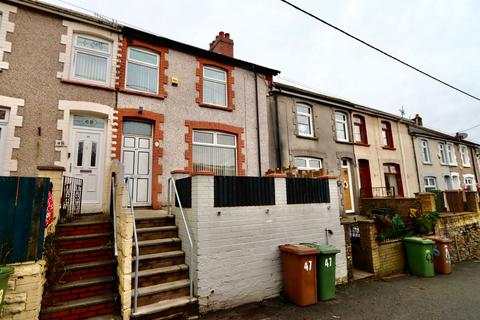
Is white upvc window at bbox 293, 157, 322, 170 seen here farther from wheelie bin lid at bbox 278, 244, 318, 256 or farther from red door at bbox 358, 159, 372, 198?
wheelie bin lid at bbox 278, 244, 318, 256

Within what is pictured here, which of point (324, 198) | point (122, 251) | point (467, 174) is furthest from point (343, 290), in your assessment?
point (467, 174)

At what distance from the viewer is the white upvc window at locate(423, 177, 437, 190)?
1581 cm

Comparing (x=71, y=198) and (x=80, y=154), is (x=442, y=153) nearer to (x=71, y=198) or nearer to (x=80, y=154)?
(x=80, y=154)

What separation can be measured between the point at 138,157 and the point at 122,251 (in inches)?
164

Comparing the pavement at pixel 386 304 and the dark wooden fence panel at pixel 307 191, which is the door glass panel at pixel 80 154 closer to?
the pavement at pixel 386 304

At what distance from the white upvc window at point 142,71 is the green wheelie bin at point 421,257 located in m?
9.41

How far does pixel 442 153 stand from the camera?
17.9 meters

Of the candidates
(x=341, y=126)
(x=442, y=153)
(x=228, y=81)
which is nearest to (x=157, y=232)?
(x=228, y=81)

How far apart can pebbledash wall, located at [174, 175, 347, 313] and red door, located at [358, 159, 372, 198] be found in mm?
8533

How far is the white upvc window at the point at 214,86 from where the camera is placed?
927 centimetres

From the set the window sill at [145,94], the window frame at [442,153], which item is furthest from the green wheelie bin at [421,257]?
the window frame at [442,153]

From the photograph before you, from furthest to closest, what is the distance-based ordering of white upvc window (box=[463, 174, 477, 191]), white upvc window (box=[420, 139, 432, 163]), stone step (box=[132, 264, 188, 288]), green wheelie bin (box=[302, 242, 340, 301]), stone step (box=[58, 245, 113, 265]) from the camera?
1. white upvc window (box=[463, 174, 477, 191])
2. white upvc window (box=[420, 139, 432, 163])
3. green wheelie bin (box=[302, 242, 340, 301])
4. stone step (box=[58, 245, 113, 265])
5. stone step (box=[132, 264, 188, 288])

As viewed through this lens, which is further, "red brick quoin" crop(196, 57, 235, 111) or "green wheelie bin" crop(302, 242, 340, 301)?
"red brick quoin" crop(196, 57, 235, 111)

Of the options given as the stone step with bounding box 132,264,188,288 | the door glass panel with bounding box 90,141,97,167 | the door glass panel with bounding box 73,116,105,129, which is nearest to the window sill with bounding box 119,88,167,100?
the door glass panel with bounding box 73,116,105,129
